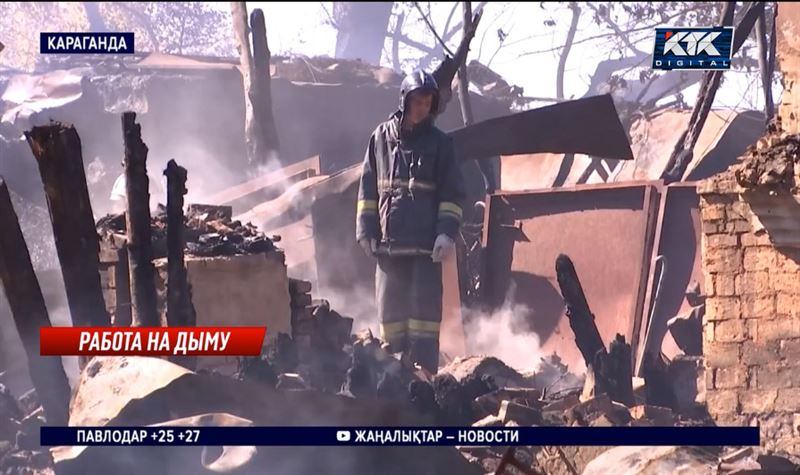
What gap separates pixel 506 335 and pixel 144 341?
14.7ft

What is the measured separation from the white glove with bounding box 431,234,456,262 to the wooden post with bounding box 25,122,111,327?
6.23ft

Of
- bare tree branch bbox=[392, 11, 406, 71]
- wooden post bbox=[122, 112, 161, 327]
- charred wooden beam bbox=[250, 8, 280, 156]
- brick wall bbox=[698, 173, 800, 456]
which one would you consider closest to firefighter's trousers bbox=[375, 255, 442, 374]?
wooden post bbox=[122, 112, 161, 327]

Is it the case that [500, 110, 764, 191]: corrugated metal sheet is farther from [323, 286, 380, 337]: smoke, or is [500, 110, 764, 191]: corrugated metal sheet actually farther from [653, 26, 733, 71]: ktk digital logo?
[653, 26, 733, 71]: ktk digital logo

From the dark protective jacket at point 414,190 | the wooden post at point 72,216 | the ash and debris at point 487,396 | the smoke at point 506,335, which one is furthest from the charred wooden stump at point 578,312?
the wooden post at point 72,216

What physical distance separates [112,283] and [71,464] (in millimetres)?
1744

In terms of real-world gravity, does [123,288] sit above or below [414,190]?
below

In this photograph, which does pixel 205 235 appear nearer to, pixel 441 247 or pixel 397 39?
pixel 441 247

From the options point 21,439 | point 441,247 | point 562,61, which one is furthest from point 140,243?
point 562,61

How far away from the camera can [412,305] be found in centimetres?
734

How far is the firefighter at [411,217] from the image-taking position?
7270 millimetres

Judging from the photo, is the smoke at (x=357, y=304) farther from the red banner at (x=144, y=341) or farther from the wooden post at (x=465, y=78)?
the red banner at (x=144, y=341)

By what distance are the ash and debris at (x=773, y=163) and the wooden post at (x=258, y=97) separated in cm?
701

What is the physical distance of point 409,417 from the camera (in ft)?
20.0

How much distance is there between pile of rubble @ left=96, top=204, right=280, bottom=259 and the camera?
757cm
